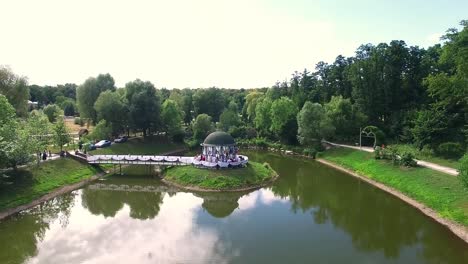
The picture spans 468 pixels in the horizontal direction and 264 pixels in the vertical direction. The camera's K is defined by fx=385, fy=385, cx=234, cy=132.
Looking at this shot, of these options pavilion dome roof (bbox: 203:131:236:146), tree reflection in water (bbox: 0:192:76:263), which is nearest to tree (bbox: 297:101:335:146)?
pavilion dome roof (bbox: 203:131:236:146)

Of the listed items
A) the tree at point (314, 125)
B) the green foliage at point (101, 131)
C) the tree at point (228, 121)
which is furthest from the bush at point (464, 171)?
the tree at point (228, 121)

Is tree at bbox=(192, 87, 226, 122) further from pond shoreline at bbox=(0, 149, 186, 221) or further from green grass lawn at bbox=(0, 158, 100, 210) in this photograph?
green grass lawn at bbox=(0, 158, 100, 210)

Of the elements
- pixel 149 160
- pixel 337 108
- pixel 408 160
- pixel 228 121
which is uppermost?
pixel 337 108

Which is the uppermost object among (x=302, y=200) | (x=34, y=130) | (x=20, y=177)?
(x=34, y=130)

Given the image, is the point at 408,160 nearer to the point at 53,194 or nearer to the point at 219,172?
the point at 219,172

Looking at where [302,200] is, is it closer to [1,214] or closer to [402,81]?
[1,214]

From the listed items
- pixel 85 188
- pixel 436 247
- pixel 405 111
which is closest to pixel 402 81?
pixel 405 111

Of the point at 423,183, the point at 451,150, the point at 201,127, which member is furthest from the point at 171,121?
the point at 423,183
